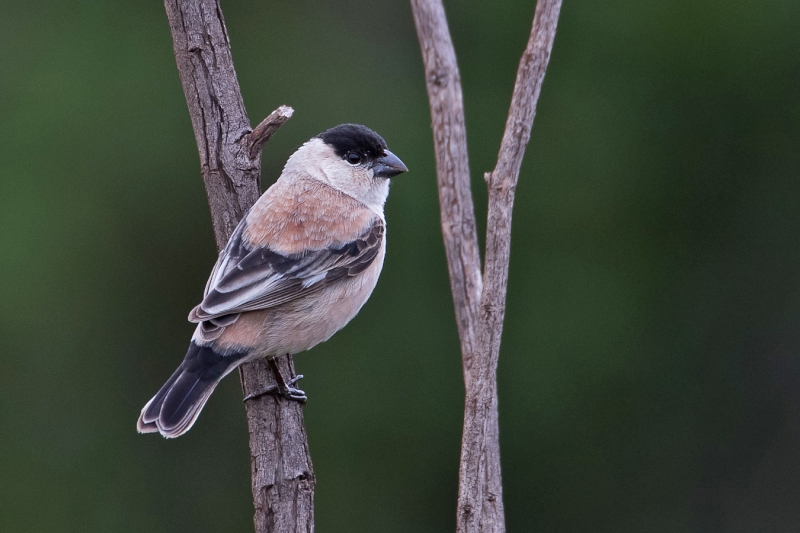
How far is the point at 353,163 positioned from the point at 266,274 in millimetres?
987

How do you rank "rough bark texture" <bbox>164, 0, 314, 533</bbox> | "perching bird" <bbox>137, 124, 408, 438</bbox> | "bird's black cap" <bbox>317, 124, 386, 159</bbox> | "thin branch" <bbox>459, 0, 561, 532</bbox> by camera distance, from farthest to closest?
"bird's black cap" <bbox>317, 124, 386, 159</bbox> → "perching bird" <bbox>137, 124, 408, 438</bbox> → "rough bark texture" <bbox>164, 0, 314, 533</bbox> → "thin branch" <bbox>459, 0, 561, 532</bbox>

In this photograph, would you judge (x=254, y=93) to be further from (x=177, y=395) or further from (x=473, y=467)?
(x=473, y=467)

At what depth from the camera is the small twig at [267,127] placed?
11.2ft

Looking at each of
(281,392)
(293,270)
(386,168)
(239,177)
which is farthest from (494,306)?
(386,168)

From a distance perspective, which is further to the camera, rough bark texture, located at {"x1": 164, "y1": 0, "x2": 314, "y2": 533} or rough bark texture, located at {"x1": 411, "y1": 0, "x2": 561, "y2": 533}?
rough bark texture, located at {"x1": 164, "y1": 0, "x2": 314, "y2": 533}

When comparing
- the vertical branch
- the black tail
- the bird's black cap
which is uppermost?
the bird's black cap

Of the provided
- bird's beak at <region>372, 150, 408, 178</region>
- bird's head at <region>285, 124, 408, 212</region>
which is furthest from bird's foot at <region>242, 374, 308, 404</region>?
bird's beak at <region>372, 150, 408, 178</region>

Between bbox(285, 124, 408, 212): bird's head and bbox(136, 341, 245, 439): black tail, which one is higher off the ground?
bbox(285, 124, 408, 212): bird's head

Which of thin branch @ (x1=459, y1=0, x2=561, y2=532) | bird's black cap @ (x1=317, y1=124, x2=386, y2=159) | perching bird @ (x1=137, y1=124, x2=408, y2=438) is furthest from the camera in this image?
bird's black cap @ (x1=317, y1=124, x2=386, y2=159)

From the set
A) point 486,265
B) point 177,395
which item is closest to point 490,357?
point 486,265

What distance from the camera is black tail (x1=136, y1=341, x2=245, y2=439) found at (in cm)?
325

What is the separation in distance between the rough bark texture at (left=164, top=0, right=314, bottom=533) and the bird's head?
0.67 metres

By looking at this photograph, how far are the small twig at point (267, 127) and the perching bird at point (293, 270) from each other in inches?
10.6

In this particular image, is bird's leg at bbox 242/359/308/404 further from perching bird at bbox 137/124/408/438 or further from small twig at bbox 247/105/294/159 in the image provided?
small twig at bbox 247/105/294/159
